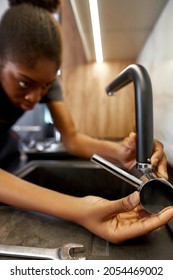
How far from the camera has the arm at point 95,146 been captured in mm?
315

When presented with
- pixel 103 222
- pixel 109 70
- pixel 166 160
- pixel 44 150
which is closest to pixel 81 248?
pixel 103 222

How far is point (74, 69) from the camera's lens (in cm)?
47

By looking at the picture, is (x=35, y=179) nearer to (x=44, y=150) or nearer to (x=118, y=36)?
(x=44, y=150)

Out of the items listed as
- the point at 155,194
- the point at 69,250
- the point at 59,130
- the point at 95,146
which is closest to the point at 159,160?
the point at 155,194

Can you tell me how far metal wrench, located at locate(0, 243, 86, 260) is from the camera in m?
0.24

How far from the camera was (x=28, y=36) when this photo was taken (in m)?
0.44

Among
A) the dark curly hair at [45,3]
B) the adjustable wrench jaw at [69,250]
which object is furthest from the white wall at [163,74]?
the dark curly hair at [45,3]

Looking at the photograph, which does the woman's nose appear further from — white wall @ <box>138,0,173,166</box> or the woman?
white wall @ <box>138,0,173,166</box>

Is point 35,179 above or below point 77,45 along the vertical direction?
below

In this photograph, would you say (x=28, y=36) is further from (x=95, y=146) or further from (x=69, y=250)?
(x=69, y=250)

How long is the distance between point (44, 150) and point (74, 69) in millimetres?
337

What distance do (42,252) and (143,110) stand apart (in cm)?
21

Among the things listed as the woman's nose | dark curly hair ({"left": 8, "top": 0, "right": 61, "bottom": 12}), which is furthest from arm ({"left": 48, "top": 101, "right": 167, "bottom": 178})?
dark curly hair ({"left": 8, "top": 0, "right": 61, "bottom": 12})
